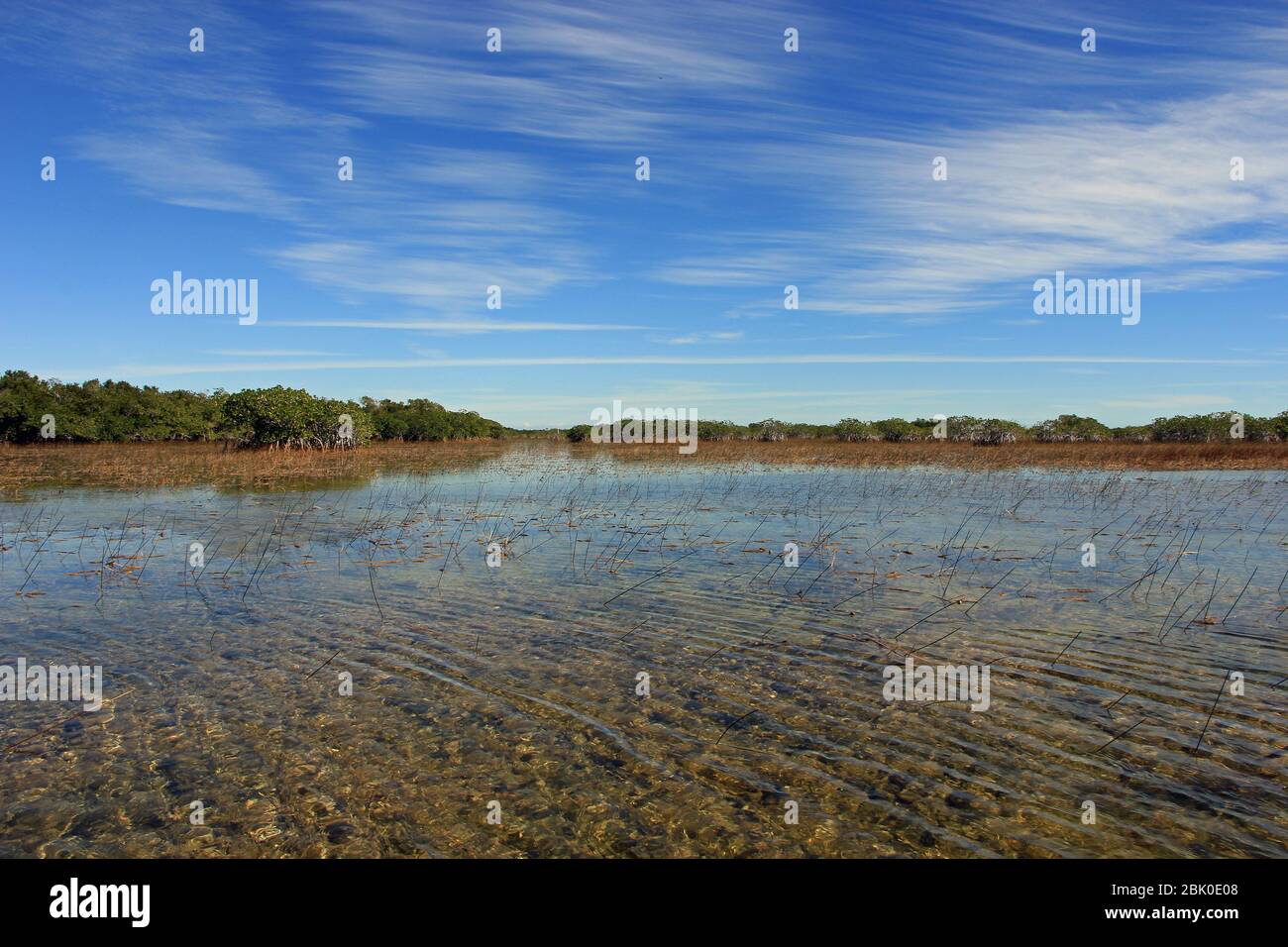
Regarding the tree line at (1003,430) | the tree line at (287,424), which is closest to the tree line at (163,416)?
the tree line at (287,424)

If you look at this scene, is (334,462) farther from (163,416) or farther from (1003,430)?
(1003,430)

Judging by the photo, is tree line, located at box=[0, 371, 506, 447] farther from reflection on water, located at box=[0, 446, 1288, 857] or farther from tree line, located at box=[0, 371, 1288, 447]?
reflection on water, located at box=[0, 446, 1288, 857]

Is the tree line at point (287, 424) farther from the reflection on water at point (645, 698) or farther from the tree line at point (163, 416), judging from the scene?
the reflection on water at point (645, 698)

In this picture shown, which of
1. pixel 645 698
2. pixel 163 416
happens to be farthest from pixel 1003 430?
pixel 163 416

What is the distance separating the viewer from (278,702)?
863 centimetres

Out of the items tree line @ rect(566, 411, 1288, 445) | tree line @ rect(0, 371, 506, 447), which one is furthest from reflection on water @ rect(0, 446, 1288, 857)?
tree line @ rect(566, 411, 1288, 445)

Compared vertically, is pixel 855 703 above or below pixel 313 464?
below

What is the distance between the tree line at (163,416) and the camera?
62.8 metres

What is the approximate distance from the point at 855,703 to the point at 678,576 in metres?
7.30

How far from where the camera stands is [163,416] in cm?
7631

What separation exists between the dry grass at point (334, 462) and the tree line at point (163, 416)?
2.36 metres

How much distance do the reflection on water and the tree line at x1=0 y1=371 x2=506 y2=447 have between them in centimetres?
4584
